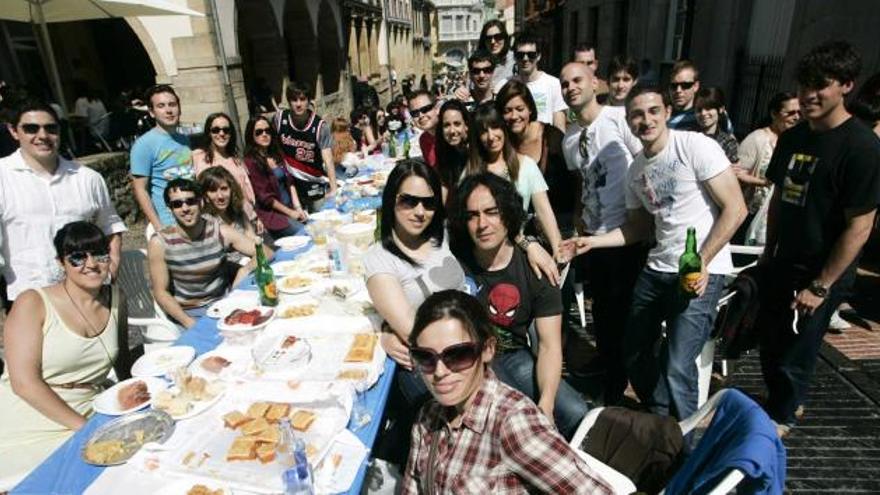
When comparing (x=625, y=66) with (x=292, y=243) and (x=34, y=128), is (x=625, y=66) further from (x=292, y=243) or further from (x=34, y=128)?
(x=34, y=128)

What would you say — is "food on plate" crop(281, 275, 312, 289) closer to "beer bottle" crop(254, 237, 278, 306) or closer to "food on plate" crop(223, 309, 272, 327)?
"beer bottle" crop(254, 237, 278, 306)

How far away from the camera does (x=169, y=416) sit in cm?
214

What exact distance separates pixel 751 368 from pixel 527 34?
4.03 m

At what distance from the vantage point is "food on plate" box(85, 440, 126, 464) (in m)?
1.92

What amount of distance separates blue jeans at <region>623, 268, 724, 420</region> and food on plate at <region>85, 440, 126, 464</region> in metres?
2.99

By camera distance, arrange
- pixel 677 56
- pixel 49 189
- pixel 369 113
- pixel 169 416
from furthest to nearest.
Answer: pixel 677 56 < pixel 369 113 < pixel 49 189 < pixel 169 416

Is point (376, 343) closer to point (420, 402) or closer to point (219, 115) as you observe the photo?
point (420, 402)

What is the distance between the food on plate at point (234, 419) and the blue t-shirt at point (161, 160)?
318 centimetres

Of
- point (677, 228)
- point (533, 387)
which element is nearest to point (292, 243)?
point (533, 387)

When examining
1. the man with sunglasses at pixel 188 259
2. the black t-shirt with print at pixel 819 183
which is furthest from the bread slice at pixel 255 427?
the black t-shirt with print at pixel 819 183

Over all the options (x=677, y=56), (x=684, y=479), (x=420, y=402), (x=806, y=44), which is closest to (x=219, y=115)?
(x=420, y=402)

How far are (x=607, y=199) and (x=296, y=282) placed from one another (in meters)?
2.49

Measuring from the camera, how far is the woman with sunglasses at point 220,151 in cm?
486

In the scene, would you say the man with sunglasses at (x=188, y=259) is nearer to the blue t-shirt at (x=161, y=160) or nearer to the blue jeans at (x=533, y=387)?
the blue t-shirt at (x=161, y=160)
